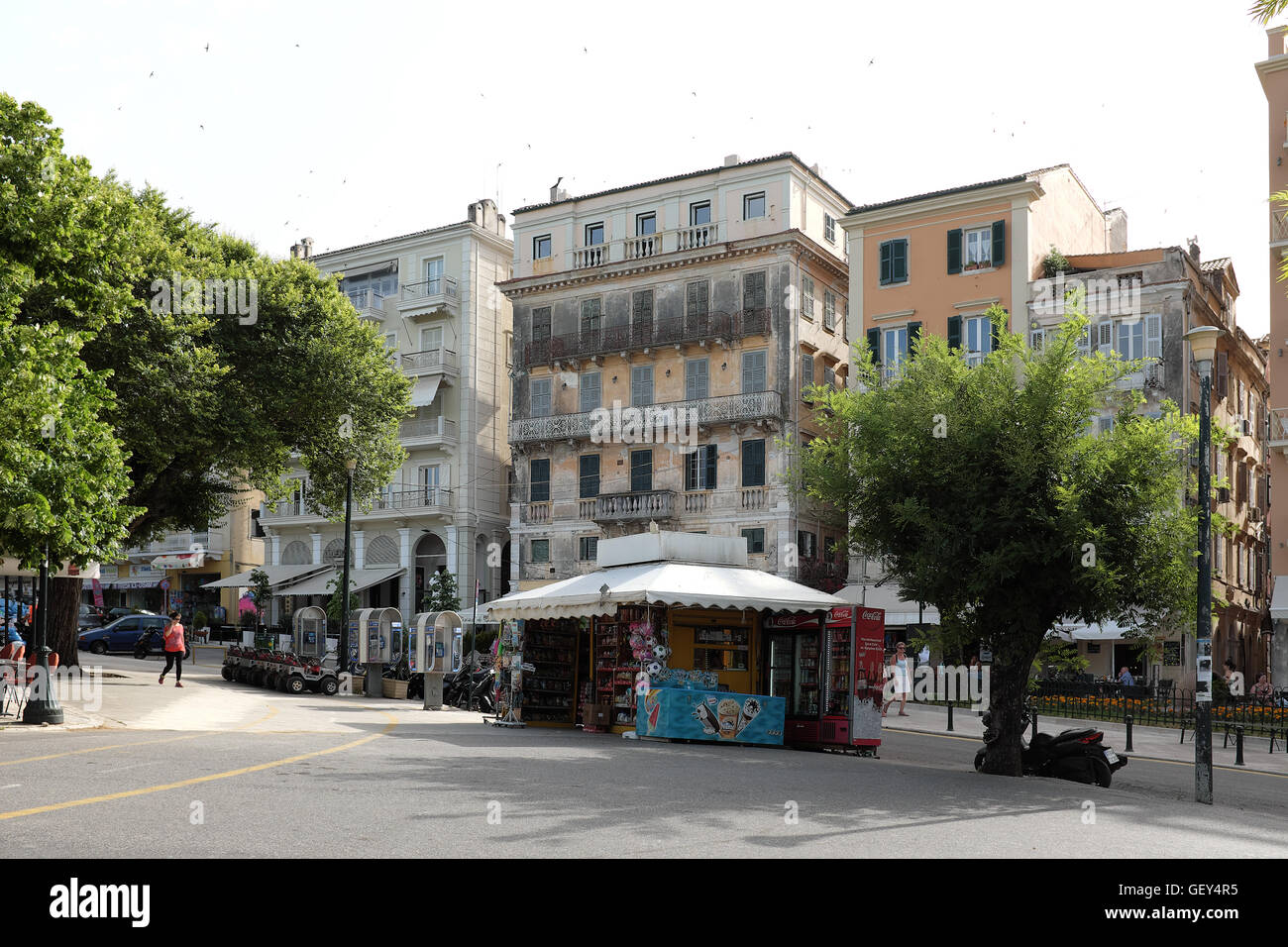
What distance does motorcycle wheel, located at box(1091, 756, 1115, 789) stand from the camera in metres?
16.4

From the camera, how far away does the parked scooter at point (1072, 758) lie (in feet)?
53.9

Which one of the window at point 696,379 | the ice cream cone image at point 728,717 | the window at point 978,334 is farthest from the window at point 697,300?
the ice cream cone image at point 728,717

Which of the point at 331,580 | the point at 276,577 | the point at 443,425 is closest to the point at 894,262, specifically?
the point at 443,425

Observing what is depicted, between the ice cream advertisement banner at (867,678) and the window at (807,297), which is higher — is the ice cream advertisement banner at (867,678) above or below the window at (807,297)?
below

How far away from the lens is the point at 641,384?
48156 mm

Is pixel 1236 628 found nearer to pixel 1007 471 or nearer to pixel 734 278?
pixel 734 278

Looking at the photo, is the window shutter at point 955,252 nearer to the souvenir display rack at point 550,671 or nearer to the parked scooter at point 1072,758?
the souvenir display rack at point 550,671

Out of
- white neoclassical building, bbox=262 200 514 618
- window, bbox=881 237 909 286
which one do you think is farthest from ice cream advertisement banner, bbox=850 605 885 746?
white neoclassical building, bbox=262 200 514 618

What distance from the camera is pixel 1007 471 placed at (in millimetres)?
16469

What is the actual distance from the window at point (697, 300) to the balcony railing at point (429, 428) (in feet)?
39.2

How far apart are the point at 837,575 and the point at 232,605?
110ft

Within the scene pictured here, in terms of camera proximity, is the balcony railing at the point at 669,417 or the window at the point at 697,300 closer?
the balcony railing at the point at 669,417

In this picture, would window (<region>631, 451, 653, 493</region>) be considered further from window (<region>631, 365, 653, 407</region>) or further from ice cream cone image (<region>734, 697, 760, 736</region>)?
ice cream cone image (<region>734, 697, 760, 736</region>)

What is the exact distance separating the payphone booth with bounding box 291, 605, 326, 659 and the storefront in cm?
1694
